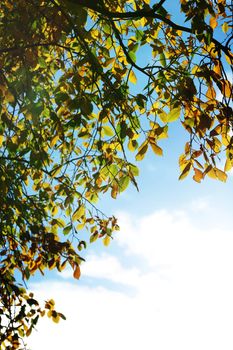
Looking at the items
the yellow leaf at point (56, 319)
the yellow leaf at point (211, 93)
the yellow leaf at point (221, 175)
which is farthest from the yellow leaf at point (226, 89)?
the yellow leaf at point (56, 319)

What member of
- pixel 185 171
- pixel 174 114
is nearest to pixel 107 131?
pixel 174 114

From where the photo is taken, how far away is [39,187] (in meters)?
8.02

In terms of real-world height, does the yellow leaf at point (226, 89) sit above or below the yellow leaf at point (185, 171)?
above

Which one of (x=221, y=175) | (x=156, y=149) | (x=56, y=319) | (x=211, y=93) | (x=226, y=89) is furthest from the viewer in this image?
(x=56, y=319)

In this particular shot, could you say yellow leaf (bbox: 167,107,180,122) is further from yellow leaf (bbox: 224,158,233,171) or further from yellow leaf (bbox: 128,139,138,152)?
yellow leaf (bbox: 128,139,138,152)

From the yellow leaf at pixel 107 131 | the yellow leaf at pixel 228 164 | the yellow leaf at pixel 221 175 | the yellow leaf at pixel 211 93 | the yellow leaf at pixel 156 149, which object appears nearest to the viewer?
the yellow leaf at pixel 221 175

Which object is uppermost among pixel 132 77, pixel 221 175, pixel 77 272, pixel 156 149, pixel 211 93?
pixel 132 77

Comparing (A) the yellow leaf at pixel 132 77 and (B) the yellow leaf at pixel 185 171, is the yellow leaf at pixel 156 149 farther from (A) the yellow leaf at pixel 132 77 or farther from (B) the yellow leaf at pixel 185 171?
(A) the yellow leaf at pixel 132 77

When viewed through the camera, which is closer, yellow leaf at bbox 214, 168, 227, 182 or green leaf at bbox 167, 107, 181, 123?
yellow leaf at bbox 214, 168, 227, 182

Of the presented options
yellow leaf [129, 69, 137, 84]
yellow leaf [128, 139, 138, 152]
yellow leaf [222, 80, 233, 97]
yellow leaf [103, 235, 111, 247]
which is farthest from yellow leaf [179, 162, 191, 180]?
yellow leaf [103, 235, 111, 247]

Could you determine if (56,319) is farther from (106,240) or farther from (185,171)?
(185,171)

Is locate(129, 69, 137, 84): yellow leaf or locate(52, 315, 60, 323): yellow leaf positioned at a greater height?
locate(129, 69, 137, 84): yellow leaf

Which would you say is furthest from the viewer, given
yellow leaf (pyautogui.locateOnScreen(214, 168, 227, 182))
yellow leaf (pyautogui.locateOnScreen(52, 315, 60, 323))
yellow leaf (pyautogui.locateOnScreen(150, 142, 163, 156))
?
yellow leaf (pyautogui.locateOnScreen(52, 315, 60, 323))

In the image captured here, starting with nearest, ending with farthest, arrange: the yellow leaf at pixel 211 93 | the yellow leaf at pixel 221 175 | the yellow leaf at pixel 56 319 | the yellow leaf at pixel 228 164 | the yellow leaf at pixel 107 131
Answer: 1. the yellow leaf at pixel 221 175
2. the yellow leaf at pixel 228 164
3. the yellow leaf at pixel 211 93
4. the yellow leaf at pixel 107 131
5. the yellow leaf at pixel 56 319
